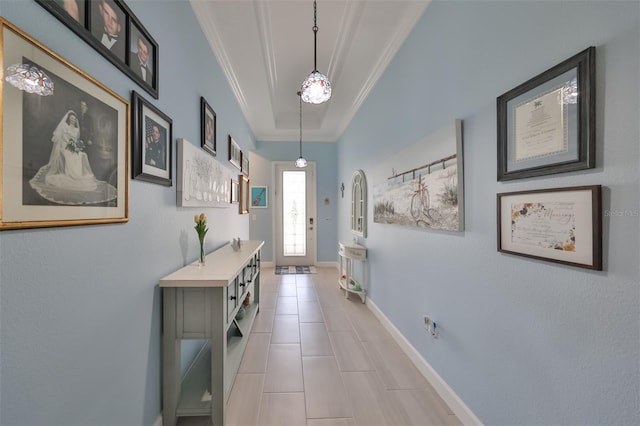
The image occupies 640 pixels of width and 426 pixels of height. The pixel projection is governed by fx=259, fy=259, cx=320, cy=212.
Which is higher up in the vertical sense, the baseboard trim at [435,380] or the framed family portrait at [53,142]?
the framed family portrait at [53,142]

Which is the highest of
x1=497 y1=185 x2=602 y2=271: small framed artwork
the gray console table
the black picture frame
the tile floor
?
the black picture frame

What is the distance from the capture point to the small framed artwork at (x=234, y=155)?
122 inches

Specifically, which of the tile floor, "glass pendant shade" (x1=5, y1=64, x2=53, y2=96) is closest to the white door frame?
the tile floor

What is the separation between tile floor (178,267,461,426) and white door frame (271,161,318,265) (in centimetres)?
250

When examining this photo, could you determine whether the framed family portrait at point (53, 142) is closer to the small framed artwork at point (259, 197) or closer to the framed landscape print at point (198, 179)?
the framed landscape print at point (198, 179)

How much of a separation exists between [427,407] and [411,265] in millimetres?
981

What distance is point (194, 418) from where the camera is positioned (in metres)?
1.57

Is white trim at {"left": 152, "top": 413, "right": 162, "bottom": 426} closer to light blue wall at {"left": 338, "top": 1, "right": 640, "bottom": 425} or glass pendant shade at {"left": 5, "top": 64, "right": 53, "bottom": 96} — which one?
glass pendant shade at {"left": 5, "top": 64, "right": 53, "bottom": 96}

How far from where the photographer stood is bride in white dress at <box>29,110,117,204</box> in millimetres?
768

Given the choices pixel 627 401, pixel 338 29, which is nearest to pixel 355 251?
pixel 338 29

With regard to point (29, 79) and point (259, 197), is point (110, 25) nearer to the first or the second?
point (29, 79)

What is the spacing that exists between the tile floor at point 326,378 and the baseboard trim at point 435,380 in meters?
0.04

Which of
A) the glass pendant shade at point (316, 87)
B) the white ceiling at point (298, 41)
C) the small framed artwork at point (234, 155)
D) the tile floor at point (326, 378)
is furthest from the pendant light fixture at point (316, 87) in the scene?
the tile floor at point (326, 378)

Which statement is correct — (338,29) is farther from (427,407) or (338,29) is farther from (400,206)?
(427,407)
